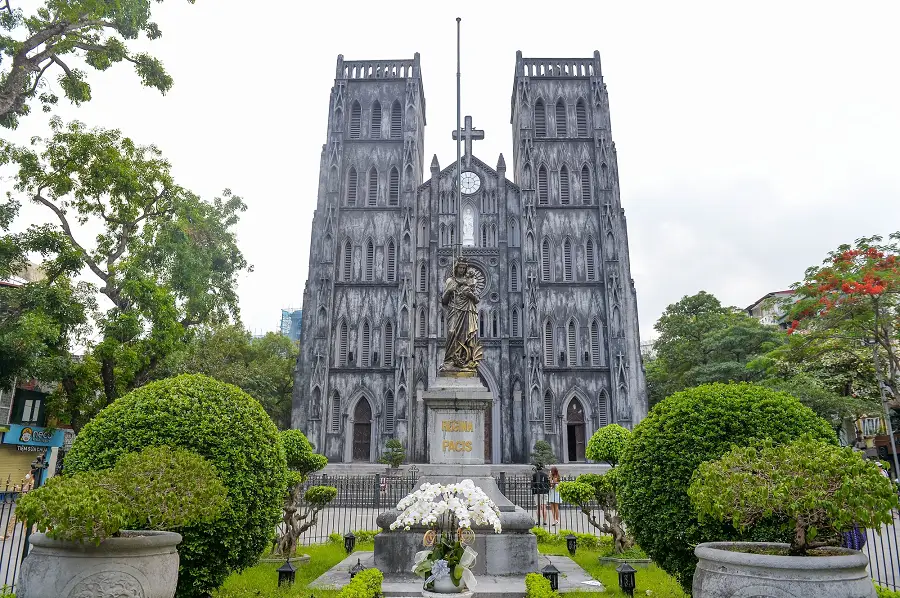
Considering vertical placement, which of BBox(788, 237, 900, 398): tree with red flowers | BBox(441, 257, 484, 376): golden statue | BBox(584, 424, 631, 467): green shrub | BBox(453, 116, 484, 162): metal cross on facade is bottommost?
BBox(584, 424, 631, 467): green shrub

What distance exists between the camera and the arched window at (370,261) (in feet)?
105

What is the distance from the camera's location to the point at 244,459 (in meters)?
6.04

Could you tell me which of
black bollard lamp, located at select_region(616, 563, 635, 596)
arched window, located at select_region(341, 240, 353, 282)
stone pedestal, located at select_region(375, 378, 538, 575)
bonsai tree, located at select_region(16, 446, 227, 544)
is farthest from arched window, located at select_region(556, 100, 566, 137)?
bonsai tree, located at select_region(16, 446, 227, 544)

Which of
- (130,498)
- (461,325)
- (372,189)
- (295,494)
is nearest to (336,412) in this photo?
(372,189)

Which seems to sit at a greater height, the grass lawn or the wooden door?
the wooden door

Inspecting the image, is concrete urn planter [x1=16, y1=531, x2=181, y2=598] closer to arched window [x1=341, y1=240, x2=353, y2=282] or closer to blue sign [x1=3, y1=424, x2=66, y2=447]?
blue sign [x1=3, y1=424, x2=66, y2=447]

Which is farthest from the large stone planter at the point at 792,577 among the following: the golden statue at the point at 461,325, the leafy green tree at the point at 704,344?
the leafy green tree at the point at 704,344

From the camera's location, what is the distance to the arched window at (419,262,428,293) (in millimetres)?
31594

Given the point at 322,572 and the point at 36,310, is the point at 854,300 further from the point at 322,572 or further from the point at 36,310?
the point at 36,310

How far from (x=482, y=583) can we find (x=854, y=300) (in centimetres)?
1625

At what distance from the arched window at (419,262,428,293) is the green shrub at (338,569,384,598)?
24753 mm

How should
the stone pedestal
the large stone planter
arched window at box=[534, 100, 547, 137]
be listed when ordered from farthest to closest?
1. arched window at box=[534, 100, 547, 137]
2. the stone pedestal
3. the large stone planter

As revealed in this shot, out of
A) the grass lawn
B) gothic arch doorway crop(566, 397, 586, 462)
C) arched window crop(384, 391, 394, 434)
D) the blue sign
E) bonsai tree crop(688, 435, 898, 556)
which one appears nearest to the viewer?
bonsai tree crop(688, 435, 898, 556)

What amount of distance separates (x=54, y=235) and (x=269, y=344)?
25.5 metres
